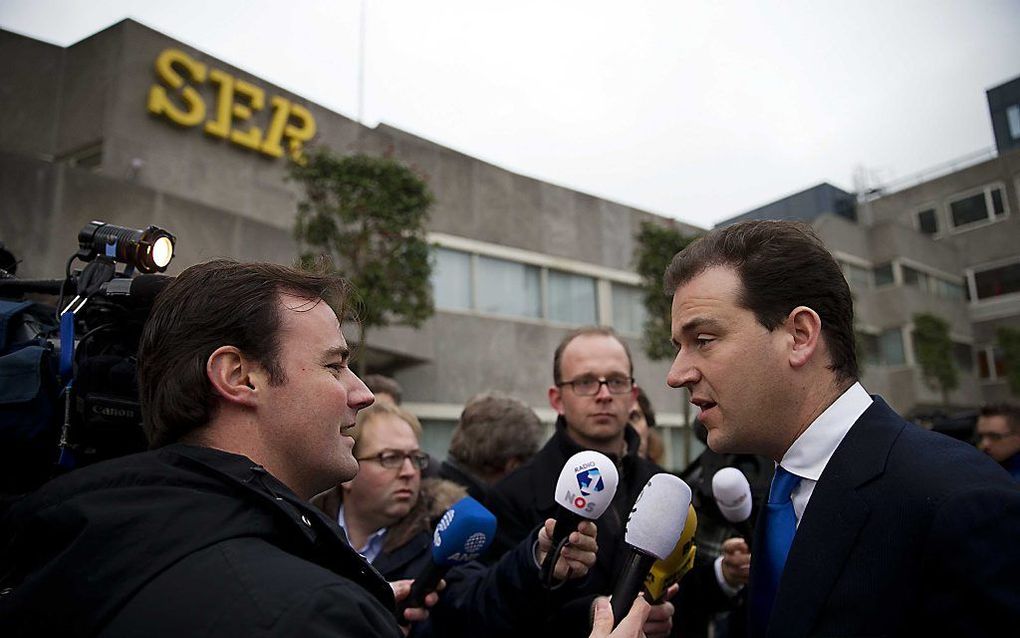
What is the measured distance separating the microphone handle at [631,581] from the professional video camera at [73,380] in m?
1.38

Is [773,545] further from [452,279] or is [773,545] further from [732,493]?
[452,279]

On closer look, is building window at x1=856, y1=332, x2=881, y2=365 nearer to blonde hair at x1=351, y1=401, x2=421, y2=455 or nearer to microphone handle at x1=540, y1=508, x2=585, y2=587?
blonde hair at x1=351, y1=401, x2=421, y2=455

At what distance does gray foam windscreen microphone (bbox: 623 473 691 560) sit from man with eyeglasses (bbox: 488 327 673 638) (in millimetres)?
867

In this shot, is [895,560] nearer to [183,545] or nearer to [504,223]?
[183,545]

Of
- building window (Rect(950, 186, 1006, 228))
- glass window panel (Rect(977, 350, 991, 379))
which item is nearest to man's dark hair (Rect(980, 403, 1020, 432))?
glass window panel (Rect(977, 350, 991, 379))

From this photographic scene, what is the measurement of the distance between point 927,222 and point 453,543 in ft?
108

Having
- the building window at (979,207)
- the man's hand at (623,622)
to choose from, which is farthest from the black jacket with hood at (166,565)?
the building window at (979,207)

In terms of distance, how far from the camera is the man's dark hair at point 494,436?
4188 millimetres

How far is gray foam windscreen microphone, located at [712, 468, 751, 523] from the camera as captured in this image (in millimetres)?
2928

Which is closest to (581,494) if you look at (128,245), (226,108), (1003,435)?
(128,245)

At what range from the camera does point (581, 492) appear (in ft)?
7.33

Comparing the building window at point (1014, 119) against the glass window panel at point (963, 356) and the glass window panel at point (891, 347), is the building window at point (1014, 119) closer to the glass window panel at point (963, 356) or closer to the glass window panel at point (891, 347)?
the glass window panel at point (963, 356)

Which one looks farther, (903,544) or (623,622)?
(623,622)

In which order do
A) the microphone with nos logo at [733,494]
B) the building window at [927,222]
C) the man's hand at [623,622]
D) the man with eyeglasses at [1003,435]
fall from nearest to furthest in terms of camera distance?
1. the man's hand at [623,622]
2. the microphone with nos logo at [733,494]
3. the man with eyeglasses at [1003,435]
4. the building window at [927,222]
